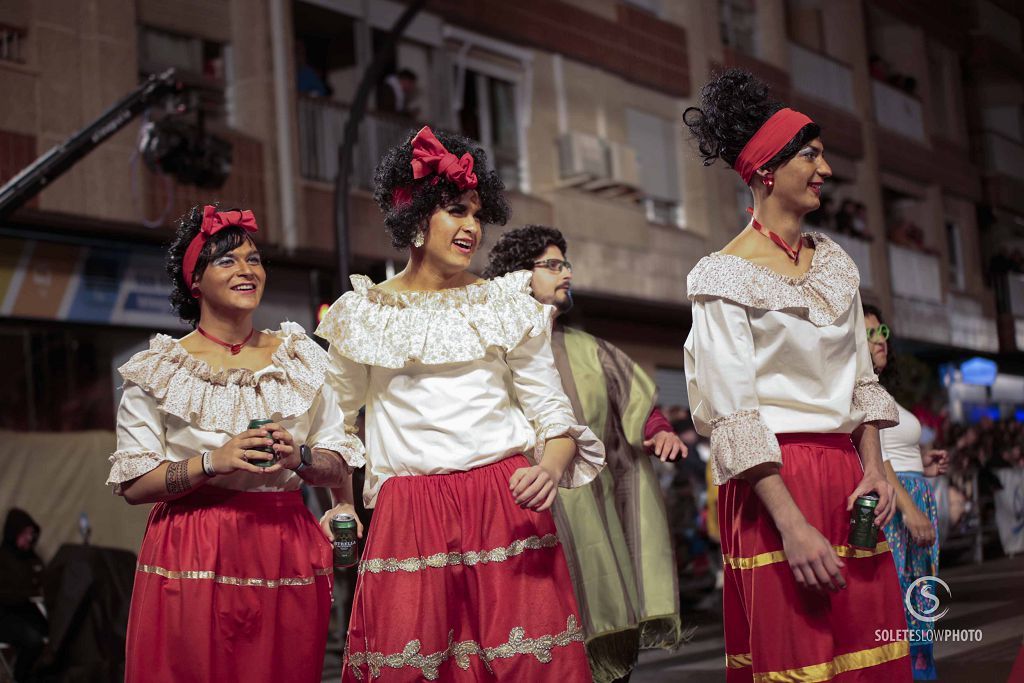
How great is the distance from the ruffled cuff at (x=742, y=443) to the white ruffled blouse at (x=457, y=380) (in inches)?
18.6

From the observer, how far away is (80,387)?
1144 cm

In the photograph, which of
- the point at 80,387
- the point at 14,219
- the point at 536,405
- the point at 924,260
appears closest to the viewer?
the point at 536,405

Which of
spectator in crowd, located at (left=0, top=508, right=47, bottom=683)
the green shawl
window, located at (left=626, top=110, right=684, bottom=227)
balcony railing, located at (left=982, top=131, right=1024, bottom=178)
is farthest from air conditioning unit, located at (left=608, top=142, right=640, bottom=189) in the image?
the green shawl

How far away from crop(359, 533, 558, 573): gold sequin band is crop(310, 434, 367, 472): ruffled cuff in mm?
677

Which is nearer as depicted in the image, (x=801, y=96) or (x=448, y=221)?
(x=448, y=221)

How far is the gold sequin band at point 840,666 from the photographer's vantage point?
334cm

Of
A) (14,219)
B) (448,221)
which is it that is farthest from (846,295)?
(14,219)

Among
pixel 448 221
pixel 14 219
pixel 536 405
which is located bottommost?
pixel 536 405

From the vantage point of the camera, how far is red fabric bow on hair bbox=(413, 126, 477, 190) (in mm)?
3844

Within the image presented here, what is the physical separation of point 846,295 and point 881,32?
20.6 m

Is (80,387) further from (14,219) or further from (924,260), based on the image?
(924,260)

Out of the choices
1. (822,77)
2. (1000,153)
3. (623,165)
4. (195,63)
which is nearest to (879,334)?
(195,63)

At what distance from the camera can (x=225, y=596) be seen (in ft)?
13.5

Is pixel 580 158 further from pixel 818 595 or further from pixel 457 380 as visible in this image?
pixel 818 595
